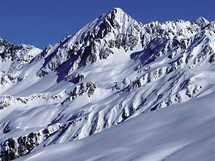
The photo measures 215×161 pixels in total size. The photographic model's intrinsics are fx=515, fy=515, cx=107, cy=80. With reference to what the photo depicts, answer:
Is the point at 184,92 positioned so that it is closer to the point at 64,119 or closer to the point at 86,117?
the point at 86,117

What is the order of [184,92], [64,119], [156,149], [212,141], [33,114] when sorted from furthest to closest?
[33,114], [64,119], [184,92], [156,149], [212,141]

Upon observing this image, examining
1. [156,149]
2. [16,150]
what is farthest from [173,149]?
[16,150]

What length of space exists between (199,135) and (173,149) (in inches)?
63.1

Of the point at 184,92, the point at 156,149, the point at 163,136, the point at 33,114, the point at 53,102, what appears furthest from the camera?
the point at 53,102

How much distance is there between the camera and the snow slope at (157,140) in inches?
762

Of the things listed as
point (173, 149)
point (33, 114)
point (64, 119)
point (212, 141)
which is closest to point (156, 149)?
point (173, 149)

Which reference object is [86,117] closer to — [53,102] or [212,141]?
[53,102]

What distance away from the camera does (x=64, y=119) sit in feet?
559

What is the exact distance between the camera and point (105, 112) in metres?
152

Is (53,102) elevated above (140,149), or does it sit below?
above

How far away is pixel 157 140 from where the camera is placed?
22.3m

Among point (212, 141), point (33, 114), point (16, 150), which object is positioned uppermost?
point (33, 114)

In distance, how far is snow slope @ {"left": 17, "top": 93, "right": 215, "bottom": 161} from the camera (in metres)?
19.4

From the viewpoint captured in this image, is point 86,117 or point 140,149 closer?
point 140,149
